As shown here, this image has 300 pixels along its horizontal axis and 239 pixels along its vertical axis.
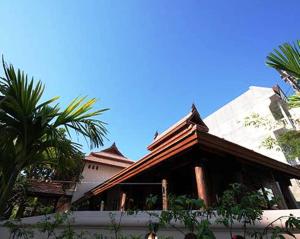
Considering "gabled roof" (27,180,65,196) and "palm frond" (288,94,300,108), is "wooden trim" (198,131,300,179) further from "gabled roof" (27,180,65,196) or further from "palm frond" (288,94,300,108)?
"gabled roof" (27,180,65,196)

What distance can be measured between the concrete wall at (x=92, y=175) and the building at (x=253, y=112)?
8.68 meters

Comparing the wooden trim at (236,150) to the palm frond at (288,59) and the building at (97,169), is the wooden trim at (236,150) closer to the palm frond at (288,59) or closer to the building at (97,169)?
the palm frond at (288,59)

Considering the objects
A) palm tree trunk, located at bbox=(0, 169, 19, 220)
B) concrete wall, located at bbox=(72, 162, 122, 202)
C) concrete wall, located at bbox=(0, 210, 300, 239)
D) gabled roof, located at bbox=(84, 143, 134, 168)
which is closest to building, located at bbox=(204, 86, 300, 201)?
gabled roof, located at bbox=(84, 143, 134, 168)

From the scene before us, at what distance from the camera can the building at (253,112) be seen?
43.5 feet

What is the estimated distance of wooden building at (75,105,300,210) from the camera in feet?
12.4

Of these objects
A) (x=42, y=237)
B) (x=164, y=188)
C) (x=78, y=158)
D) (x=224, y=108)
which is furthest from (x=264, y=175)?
(x=224, y=108)

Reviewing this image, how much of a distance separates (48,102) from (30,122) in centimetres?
54

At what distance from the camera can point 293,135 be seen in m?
7.11

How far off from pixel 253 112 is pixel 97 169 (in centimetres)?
1014

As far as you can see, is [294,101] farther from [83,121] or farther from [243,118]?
[243,118]

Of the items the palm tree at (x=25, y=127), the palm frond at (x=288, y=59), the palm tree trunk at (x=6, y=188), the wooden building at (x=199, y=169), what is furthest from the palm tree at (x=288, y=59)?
the palm tree trunk at (x=6, y=188)

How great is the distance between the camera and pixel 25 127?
352 cm

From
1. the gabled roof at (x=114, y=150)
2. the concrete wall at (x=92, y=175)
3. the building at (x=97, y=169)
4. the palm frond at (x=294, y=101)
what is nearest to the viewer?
the palm frond at (x=294, y=101)

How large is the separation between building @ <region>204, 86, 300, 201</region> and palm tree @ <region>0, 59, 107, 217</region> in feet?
40.0
